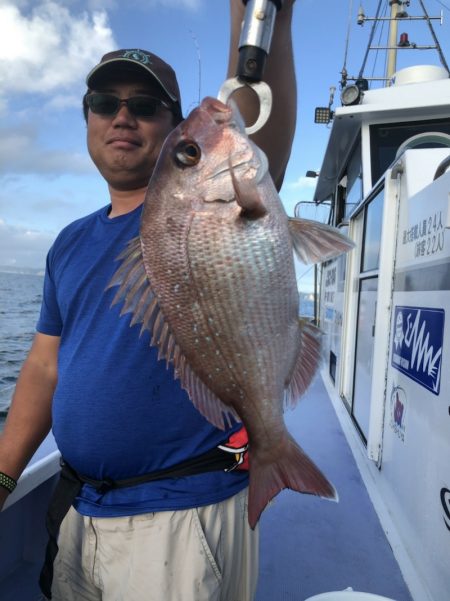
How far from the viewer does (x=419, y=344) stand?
2.28 meters

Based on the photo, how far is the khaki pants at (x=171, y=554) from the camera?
4.78 feet

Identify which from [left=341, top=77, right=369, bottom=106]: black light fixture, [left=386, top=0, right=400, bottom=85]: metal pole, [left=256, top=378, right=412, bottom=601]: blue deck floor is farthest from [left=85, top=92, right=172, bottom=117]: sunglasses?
[left=386, top=0, right=400, bottom=85]: metal pole

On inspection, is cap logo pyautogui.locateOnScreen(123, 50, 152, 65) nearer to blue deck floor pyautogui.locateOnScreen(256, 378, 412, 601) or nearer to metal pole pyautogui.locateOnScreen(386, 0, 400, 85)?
blue deck floor pyautogui.locateOnScreen(256, 378, 412, 601)

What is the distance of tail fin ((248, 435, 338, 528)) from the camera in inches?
46.1

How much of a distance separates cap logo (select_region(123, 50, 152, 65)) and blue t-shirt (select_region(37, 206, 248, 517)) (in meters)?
0.59

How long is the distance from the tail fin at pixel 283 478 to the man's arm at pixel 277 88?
2.84 feet

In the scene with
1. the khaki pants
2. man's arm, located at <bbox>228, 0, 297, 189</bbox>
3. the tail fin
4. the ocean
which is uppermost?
man's arm, located at <bbox>228, 0, 297, 189</bbox>

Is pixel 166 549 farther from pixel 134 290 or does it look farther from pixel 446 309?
pixel 446 309

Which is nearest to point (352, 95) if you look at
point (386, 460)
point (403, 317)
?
point (403, 317)

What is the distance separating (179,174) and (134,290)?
0.31 meters

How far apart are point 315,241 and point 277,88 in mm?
512

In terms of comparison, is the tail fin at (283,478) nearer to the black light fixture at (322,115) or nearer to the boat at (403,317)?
the boat at (403,317)

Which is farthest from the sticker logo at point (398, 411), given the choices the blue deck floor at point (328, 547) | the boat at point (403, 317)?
the blue deck floor at point (328, 547)

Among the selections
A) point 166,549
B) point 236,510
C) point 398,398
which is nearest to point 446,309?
point 398,398
